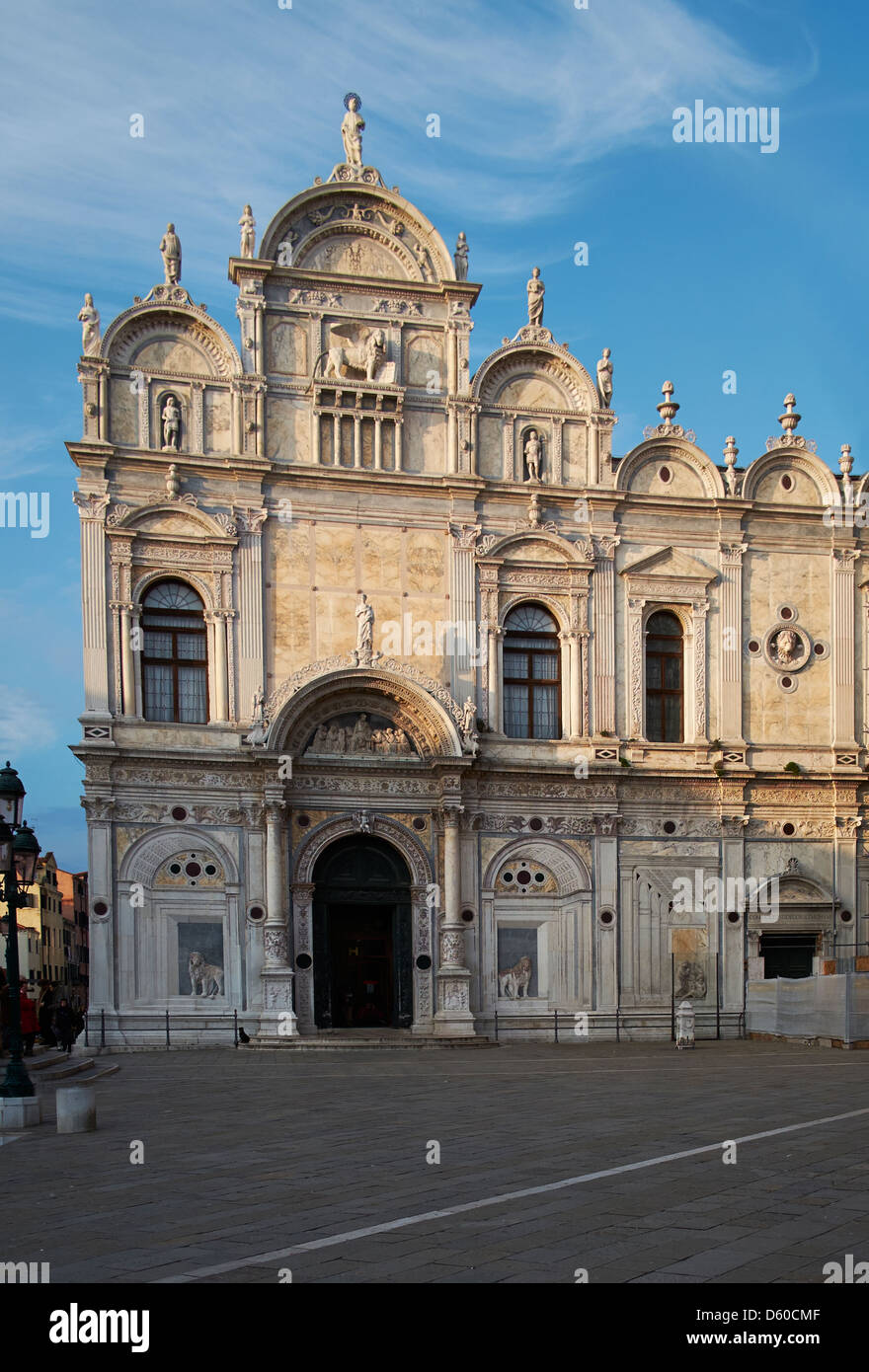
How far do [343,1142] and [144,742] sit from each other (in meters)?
18.4

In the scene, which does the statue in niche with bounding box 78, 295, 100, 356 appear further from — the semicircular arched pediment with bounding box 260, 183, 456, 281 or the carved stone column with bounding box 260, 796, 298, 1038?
the carved stone column with bounding box 260, 796, 298, 1038

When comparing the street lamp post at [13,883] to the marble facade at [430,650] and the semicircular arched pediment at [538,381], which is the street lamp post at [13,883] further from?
the semicircular arched pediment at [538,381]

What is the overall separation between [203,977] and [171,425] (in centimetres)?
1268

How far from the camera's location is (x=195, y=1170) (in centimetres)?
1306

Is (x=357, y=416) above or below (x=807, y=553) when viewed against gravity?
above

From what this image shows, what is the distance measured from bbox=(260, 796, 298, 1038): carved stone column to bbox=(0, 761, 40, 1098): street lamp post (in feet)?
41.3

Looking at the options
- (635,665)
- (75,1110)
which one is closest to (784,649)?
(635,665)

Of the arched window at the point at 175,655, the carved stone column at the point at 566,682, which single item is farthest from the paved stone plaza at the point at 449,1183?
the carved stone column at the point at 566,682

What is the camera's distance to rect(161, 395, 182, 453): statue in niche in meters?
33.5

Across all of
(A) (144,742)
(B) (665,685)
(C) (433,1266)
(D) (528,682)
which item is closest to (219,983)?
(A) (144,742)

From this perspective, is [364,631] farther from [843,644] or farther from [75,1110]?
[75,1110]

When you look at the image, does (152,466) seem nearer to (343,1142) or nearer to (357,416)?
(357,416)

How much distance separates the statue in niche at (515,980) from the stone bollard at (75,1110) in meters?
18.1

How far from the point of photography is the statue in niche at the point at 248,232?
34.4 m
